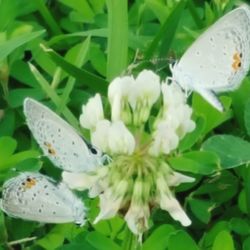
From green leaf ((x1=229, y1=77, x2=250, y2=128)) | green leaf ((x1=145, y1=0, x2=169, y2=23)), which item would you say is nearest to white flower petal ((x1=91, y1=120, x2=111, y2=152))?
green leaf ((x1=229, y1=77, x2=250, y2=128))

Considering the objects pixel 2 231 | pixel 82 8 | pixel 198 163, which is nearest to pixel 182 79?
pixel 198 163

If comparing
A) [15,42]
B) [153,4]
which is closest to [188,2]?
[153,4]

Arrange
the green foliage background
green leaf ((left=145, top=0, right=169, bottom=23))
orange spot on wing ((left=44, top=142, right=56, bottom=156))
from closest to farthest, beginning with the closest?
orange spot on wing ((left=44, top=142, right=56, bottom=156)), the green foliage background, green leaf ((left=145, top=0, right=169, bottom=23))

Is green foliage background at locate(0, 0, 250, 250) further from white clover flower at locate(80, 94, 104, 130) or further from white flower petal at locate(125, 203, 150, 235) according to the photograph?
white clover flower at locate(80, 94, 104, 130)

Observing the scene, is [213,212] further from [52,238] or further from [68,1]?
[68,1]

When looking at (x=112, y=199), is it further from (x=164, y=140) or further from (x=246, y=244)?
(x=246, y=244)

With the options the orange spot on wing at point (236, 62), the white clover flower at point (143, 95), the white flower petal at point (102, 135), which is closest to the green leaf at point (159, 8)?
the orange spot on wing at point (236, 62)
